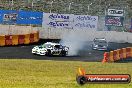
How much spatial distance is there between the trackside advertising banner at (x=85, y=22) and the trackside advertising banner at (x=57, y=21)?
0.67 m

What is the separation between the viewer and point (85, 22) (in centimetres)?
4806

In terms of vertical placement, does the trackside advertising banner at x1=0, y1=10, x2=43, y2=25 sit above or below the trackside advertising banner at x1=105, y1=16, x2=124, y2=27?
above

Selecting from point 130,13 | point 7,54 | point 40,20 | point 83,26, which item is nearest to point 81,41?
point 83,26

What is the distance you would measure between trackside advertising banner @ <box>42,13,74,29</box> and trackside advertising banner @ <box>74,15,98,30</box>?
666 millimetres

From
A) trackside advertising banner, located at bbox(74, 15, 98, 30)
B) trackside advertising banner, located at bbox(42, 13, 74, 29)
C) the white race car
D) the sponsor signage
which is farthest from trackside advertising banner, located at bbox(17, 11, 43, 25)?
the white race car

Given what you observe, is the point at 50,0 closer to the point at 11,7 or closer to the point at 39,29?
the point at 11,7

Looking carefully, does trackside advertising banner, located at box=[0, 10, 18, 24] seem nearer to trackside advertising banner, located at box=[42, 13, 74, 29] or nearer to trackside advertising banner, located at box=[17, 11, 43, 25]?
trackside advertising banner, located at box=[17, 11, 43, 25]

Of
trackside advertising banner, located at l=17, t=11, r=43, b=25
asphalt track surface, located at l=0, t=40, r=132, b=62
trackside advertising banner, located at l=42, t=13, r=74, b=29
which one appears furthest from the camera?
trackside advertising banner, located at l=42, t=13, r=74, b=29

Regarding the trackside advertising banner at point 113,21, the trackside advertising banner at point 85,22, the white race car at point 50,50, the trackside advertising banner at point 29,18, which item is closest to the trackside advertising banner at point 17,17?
the trackside advertising banner at point 29,18

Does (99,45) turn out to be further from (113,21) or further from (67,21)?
(113,21)

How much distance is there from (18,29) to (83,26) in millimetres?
7456

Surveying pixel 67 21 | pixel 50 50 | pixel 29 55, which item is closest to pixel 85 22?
pixel 67 21

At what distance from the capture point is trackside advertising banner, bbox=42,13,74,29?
47344 millimetres

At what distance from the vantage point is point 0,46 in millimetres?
A: 38531
